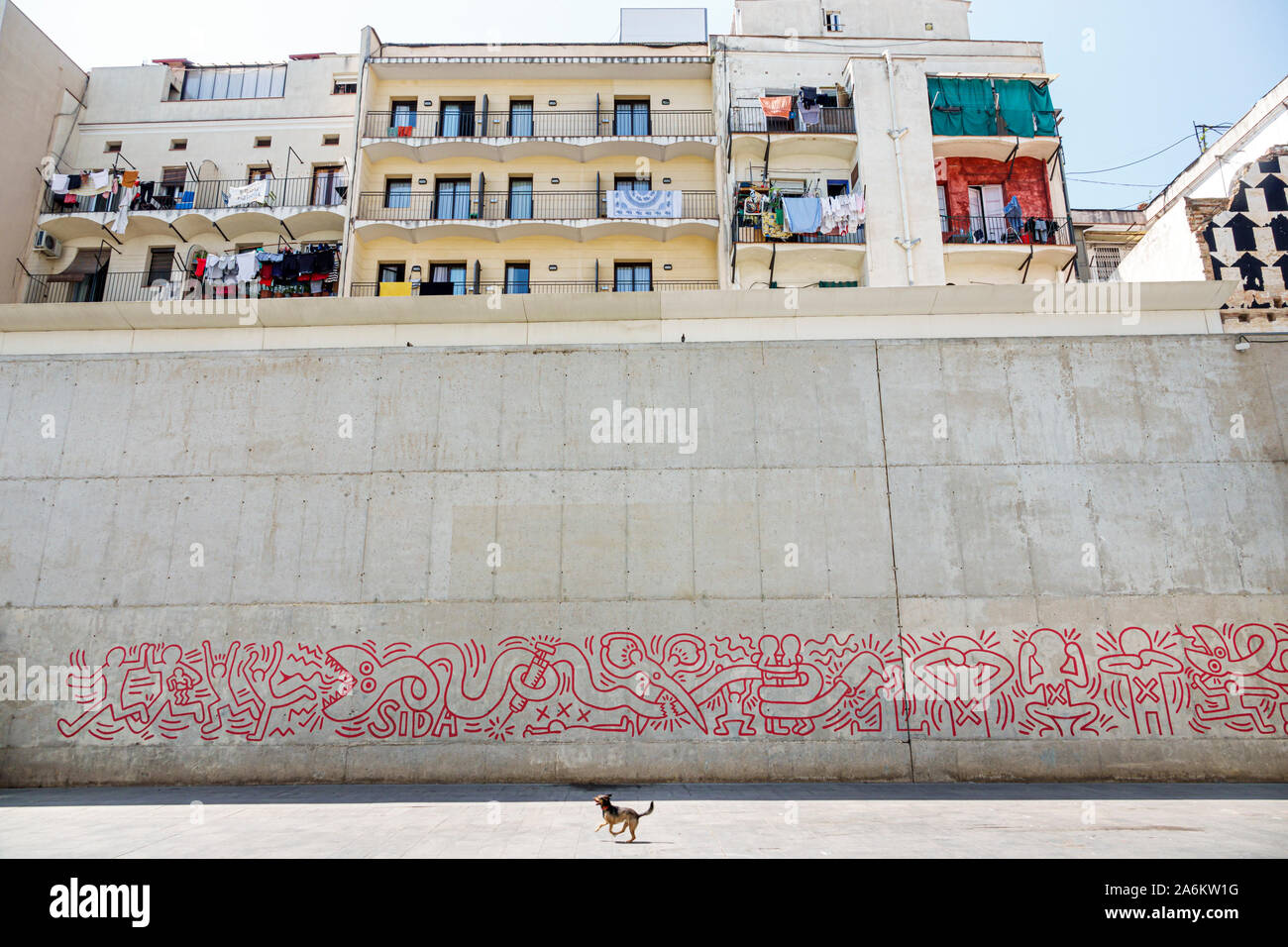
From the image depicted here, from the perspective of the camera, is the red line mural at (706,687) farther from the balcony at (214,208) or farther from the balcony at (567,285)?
the balcony at (214,208)

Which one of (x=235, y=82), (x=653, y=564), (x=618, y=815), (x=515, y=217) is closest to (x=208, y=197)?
(x=235, y=82)

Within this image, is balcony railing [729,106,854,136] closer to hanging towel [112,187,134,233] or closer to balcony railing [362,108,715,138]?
balcony railing [362,108,715,138]

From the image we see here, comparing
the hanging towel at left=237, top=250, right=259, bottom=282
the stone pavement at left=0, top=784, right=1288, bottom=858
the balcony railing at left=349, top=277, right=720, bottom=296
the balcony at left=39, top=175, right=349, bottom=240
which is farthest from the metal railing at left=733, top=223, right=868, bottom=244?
the stone pavement at left=0, top=784, right=1288, bottom=858

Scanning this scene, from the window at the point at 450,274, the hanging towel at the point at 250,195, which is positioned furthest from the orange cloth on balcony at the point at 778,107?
the hanging towel at the point at 250,195

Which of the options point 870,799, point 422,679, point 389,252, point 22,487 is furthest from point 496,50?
point 870,799

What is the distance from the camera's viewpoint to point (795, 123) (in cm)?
2434

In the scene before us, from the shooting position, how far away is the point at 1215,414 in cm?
1248

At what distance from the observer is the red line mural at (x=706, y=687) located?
11172mm

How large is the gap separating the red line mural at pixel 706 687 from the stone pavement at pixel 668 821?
2.91 ft

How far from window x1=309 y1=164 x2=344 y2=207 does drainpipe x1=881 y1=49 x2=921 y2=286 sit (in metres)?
18.6

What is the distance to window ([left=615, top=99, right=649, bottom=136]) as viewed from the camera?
85.6 feet

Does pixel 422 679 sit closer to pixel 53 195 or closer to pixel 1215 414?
pixel 1215 414

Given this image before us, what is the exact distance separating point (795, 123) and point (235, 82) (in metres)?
20.9

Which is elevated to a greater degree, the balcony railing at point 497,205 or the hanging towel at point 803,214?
the balcony railing at point 497,205
